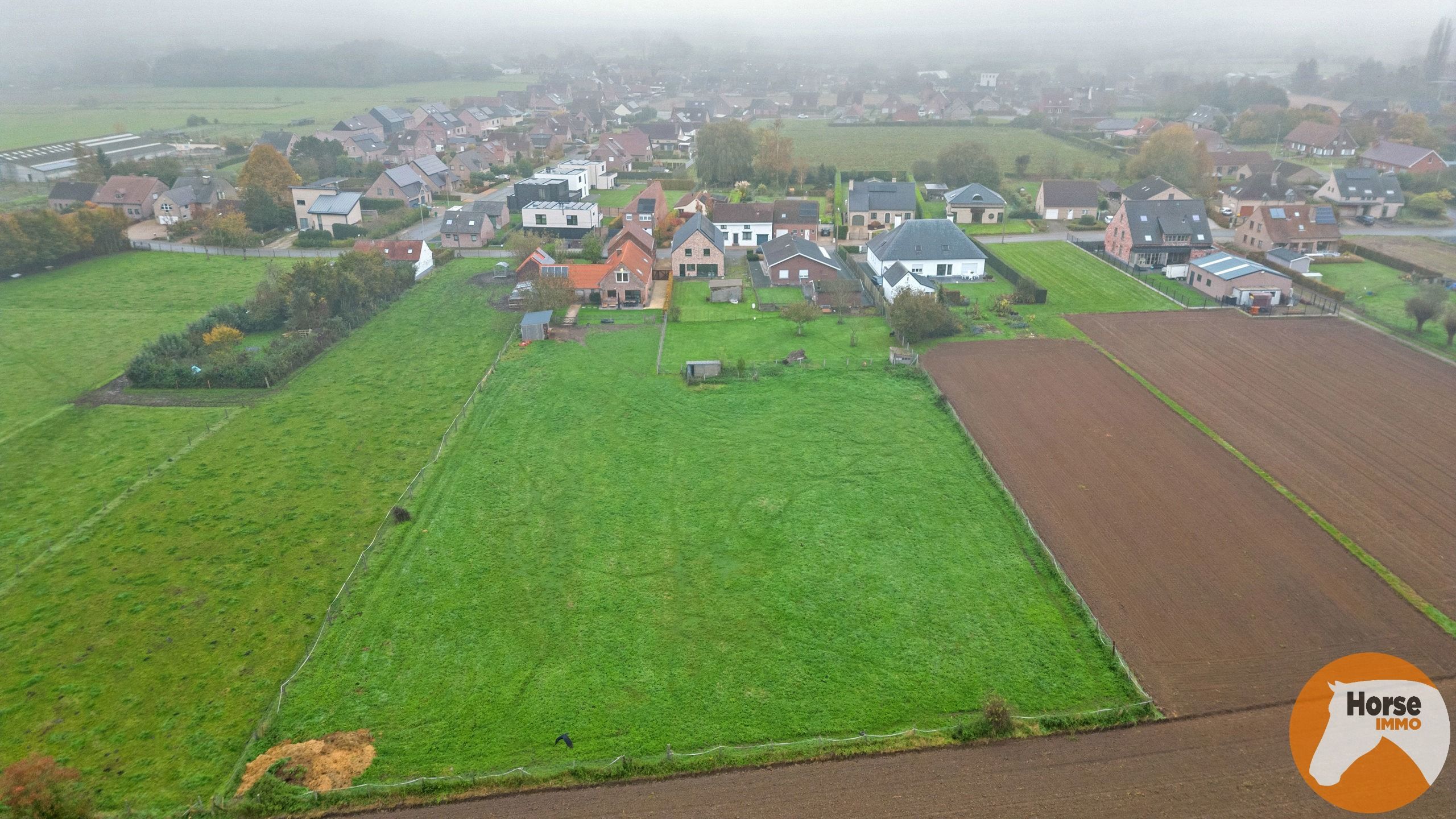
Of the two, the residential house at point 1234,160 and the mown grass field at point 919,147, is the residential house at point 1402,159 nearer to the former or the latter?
the residential house at point 1234,160

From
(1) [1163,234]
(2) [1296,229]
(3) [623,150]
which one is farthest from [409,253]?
(2) [1296,229]

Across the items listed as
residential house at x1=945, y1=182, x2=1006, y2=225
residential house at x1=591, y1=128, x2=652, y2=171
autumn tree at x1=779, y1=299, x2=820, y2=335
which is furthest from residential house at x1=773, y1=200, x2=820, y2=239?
residential house at x1=591, y1=128, x2=652, y2=171

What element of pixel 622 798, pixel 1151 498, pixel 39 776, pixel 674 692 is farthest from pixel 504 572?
pixel 1151 498

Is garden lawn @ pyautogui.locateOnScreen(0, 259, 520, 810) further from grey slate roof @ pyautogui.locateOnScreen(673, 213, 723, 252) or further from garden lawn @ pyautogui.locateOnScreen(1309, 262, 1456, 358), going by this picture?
garden lawn @ pyautogui.locateOnScreen(1309, 262, 1456, 358)

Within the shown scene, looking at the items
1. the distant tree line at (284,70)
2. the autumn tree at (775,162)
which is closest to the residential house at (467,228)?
the autumn tree at (775,162)

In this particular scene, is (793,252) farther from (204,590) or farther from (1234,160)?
(1234,160)

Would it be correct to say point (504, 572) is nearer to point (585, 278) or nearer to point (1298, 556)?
point (1298, 556)
